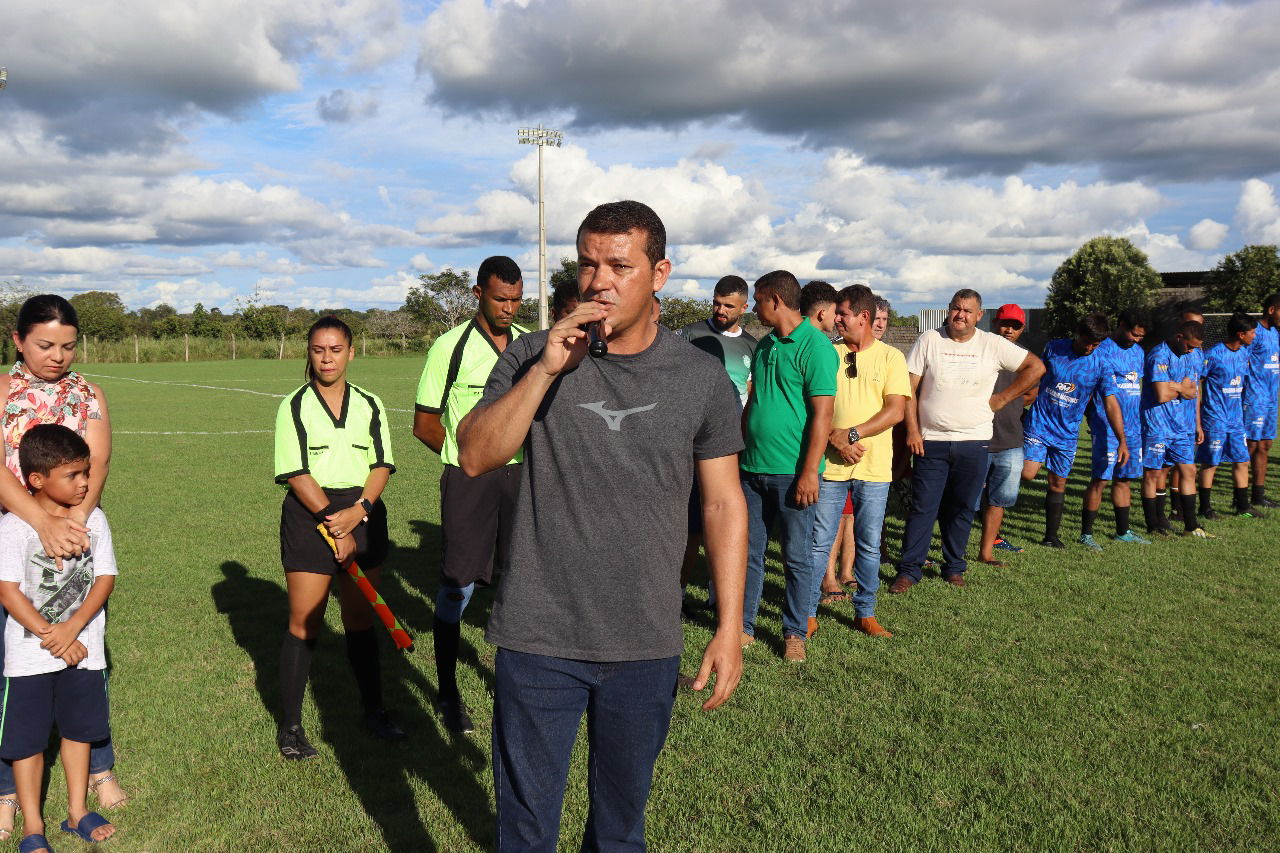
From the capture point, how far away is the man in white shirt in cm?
695

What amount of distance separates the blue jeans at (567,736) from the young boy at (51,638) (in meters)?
2.19

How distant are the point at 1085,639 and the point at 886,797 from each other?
110 inches

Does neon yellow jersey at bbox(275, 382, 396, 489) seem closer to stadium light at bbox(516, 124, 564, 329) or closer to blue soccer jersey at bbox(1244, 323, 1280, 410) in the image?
blue soccer jersey at bbox(1244, 323, 1280, 410)

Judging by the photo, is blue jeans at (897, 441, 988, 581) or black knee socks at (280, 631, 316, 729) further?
blue jeans at (897, 441, 988, 581)

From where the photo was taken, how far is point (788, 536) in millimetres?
5523

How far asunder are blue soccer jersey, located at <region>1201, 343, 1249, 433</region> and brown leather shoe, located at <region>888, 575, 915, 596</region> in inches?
205

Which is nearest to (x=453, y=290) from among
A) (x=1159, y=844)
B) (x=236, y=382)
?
(x=236, y=382)

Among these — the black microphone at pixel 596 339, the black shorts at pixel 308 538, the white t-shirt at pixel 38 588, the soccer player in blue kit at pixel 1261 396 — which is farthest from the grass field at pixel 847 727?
the soccer player in blue kit at pixel 1261 396

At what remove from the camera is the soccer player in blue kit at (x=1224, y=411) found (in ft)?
32.2

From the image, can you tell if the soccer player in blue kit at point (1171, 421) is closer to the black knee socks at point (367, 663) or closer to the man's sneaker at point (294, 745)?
the black knee socks at point (367, 663)

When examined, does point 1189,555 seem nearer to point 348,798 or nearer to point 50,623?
point 348,798

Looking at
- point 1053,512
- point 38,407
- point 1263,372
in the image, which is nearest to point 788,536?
point 38,407

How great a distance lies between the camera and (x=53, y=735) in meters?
4.57

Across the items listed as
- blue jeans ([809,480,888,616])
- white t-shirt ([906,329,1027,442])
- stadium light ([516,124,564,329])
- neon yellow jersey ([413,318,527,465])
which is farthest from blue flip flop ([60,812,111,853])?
stadium light ([516,124,564,329])
